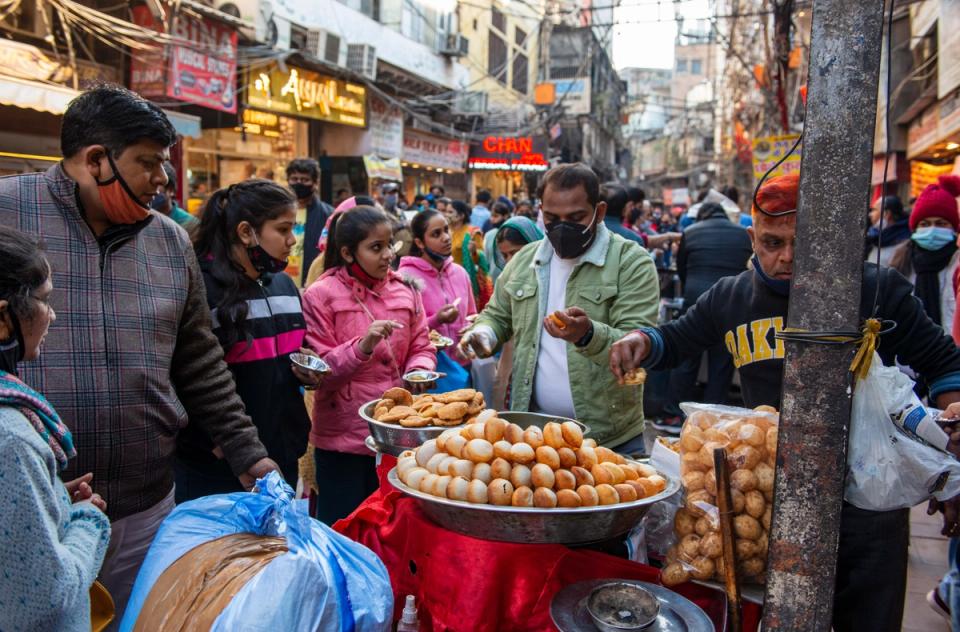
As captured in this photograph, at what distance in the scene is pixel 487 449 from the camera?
1800mm

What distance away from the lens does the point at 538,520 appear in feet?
5.41

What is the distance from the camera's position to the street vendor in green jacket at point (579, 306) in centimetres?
282

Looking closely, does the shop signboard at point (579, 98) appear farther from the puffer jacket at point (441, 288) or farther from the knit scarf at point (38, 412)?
the knit scarf at point (38, 412)

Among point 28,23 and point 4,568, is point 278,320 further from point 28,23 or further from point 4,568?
point 28,23

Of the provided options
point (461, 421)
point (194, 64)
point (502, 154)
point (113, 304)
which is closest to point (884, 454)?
point (461, 421)

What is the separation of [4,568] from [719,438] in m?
1.79

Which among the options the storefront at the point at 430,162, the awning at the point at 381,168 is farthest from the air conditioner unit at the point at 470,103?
the awning at the point at 381,168

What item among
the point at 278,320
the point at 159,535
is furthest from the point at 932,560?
the point at 159,535

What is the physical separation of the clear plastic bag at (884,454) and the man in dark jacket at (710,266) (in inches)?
191

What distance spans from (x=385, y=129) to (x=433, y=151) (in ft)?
15.3

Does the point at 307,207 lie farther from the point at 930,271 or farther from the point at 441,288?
the point at 930,271

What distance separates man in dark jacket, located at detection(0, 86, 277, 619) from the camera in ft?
6.66

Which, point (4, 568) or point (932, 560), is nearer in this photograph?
point (4, 568)

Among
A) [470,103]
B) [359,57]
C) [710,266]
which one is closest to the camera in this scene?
[710,266]
